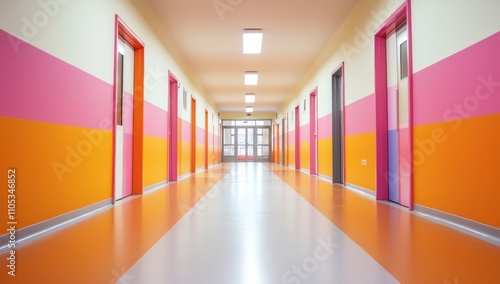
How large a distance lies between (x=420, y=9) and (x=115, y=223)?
3.94 m

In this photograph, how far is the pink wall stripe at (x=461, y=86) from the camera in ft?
8.33

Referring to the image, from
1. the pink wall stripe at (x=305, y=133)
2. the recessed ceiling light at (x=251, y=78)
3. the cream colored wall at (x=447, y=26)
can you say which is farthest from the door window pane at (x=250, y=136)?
the cream colored wall at (x=447, y=26)

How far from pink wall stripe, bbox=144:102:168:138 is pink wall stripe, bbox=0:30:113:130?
1.79 m

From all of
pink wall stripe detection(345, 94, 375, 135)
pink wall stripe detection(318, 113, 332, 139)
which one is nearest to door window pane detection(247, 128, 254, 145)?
pink wall stripe detection(318, 113, 332, 139)

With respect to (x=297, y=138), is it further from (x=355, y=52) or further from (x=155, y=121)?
(x=155, y=121)

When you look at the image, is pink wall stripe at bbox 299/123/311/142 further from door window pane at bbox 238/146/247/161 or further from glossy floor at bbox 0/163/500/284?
door window pane at bbox 238/146/247/161

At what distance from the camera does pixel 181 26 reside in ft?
Answer: 21.0

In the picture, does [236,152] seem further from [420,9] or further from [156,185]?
[420,9]

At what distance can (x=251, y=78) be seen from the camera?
10.8 metres

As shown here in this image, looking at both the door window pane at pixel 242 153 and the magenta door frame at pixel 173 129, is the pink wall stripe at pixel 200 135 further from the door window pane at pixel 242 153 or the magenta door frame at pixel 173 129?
the door window pane at pixel 242 153

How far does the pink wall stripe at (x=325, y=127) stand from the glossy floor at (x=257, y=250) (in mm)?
3928

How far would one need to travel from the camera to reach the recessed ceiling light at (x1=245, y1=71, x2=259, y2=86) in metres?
10.2

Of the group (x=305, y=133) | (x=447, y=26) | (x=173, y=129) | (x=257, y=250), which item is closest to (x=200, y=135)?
(x=305, y=133)

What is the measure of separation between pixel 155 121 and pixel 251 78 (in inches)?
207
